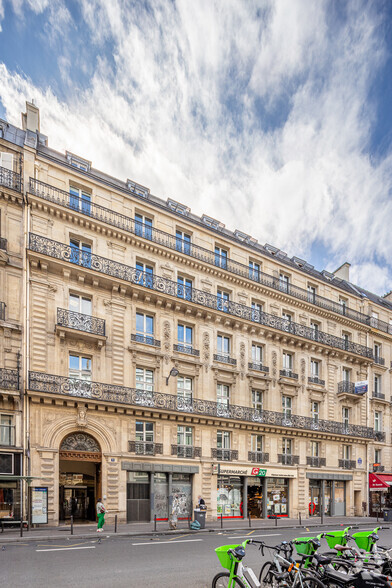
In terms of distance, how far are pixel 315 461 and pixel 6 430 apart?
20048mm

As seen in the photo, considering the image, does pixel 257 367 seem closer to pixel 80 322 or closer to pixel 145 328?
pixel 145 328

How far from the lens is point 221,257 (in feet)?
94.0

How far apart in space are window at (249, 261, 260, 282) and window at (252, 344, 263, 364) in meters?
4.32

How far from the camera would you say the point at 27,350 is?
65.8 ft

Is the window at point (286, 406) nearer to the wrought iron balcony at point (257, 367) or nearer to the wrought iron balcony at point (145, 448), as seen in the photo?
the wrought iron balcony at point (257, 367)

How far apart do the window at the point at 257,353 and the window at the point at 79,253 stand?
475 inches

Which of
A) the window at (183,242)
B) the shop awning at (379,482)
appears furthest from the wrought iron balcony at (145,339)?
the shop awning at (379,482)

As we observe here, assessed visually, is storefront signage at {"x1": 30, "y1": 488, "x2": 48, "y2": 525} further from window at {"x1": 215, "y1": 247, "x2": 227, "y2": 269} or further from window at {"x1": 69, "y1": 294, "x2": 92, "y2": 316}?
window at {"x1": 215, "y1": 247, "x2": 227, "y2": 269}

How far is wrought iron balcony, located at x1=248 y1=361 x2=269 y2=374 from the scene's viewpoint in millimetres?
28250

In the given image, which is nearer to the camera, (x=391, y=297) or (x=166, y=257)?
(x=166, y=257)

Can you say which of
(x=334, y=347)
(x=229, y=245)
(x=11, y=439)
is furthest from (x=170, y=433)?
(x=334, y=347)

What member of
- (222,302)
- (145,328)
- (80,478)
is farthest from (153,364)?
(80,478)

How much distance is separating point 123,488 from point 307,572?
15.9 m

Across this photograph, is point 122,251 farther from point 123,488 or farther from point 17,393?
A: point 123,488
